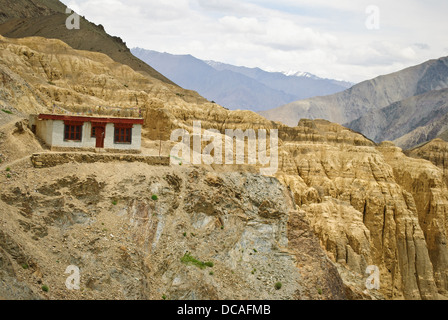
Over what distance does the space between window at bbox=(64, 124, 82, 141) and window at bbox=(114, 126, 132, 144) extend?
8.01ft

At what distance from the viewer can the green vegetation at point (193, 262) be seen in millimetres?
34156

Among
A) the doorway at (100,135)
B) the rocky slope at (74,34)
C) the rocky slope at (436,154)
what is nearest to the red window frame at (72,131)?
the doorway at (100,135)

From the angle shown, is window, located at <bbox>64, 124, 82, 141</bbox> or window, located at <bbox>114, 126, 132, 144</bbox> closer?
window, located at <bbox>64, 124, 82, 141</bbox>

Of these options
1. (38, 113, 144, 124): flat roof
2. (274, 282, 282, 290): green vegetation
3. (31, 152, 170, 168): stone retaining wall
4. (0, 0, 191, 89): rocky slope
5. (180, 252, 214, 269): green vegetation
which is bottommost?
(274, 282, 282, 290): green vegetation

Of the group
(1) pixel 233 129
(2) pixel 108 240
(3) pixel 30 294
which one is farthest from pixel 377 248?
(3) pixel 30 294

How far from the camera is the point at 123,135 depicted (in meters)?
40.1

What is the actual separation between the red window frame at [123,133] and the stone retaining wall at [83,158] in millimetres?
2186

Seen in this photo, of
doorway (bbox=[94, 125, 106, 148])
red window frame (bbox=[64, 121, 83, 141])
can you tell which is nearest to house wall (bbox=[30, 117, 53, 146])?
red window frame (bbox=[64, 121, 83, 141])

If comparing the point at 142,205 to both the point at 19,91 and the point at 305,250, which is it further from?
the point at 19,91

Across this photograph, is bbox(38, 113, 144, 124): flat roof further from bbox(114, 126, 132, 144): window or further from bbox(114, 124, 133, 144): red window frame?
bbox(114, 126, 132, 144): window

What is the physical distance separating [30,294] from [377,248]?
55.7 meters

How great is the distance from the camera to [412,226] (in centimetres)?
7688

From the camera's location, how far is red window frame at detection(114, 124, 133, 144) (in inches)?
1574

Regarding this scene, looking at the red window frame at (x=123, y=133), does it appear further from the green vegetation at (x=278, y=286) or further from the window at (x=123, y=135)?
the green vegetation at (x=278, y=286)
